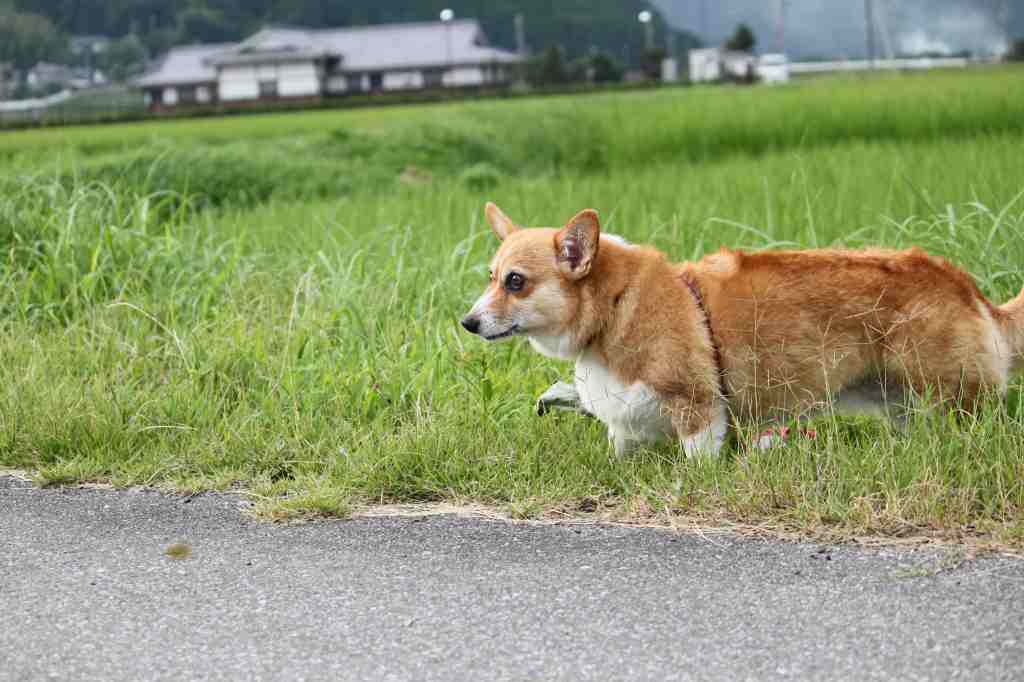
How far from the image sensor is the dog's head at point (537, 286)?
137 inches

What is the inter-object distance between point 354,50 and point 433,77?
14.7 ft

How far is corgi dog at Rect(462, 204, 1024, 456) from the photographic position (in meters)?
3.48

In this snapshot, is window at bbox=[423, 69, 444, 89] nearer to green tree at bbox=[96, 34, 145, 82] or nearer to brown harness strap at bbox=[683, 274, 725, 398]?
green tree at bbox=[96, 34, 145, 82]

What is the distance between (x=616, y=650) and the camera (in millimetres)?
2518

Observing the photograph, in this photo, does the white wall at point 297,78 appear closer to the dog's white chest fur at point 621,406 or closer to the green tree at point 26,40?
the green tree at point 26,40

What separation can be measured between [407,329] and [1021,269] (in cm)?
268

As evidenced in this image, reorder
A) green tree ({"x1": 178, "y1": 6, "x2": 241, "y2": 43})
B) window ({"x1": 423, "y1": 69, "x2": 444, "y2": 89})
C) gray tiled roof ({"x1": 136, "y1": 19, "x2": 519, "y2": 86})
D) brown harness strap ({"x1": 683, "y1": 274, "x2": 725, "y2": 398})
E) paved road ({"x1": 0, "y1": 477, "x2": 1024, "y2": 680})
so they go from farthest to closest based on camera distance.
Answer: green tree ({"x1": 178, "y1": 6, "x2": 241, "y2": 43}), window ({"x1": 423, "y1": 69, "x2": 444, "y2": 89}), gray tiled roof ({"x1": 136, "y1": 19, "x2": 519, "y2": 86}), brown harness strap ({"x1": 683, "y1": 274, "x2": 725, "y2": 398}), paved road ({"x1": 0, "y1": 477, "x2": 1024, "y2": 680})

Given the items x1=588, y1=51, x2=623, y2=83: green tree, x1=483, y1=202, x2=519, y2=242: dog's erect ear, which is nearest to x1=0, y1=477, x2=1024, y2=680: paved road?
x1=483, y1=202, x2=519, y2=242: dog's erect ear

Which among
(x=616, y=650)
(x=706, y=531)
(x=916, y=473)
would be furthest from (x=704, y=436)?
(x=616, y=650)

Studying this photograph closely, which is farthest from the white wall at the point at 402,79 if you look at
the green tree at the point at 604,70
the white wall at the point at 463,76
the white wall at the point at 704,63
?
the white wall at the point at 704,63

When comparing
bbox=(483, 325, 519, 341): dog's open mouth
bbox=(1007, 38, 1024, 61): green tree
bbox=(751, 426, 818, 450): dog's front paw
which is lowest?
bbox=(751, 426, 818, 450): dog's front paw

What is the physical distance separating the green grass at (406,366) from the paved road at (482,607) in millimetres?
258

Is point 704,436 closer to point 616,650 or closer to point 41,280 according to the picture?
point 616,650

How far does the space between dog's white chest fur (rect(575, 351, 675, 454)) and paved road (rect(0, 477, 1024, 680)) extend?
0.43 meters
